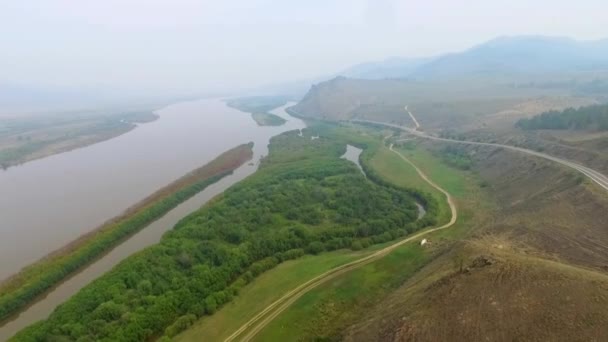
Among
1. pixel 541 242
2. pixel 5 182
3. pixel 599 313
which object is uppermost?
pixel 599 313

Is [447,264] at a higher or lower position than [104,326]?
higher

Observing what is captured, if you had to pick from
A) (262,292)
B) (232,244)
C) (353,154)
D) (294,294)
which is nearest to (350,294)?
(294,294)

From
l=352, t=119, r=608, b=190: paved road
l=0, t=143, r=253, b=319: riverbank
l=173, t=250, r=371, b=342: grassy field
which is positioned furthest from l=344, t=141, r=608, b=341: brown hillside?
l=0, t=143, r=253, b=319: riverbank

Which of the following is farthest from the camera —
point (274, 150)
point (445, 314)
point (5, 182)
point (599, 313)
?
point (274, 150)

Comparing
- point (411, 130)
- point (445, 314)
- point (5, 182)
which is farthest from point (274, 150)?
point (445, 314)

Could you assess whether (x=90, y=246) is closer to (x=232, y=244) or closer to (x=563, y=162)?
(x=232, y=244)

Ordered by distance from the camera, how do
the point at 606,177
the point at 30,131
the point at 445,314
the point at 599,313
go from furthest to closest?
1. the point at 30,131
2. the point at 606,177
3. the point at 445,314
4. the point at 599,313

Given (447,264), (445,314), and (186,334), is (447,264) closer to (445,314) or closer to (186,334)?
(445,314)

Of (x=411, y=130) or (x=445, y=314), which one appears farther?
(x=411, y=130)
